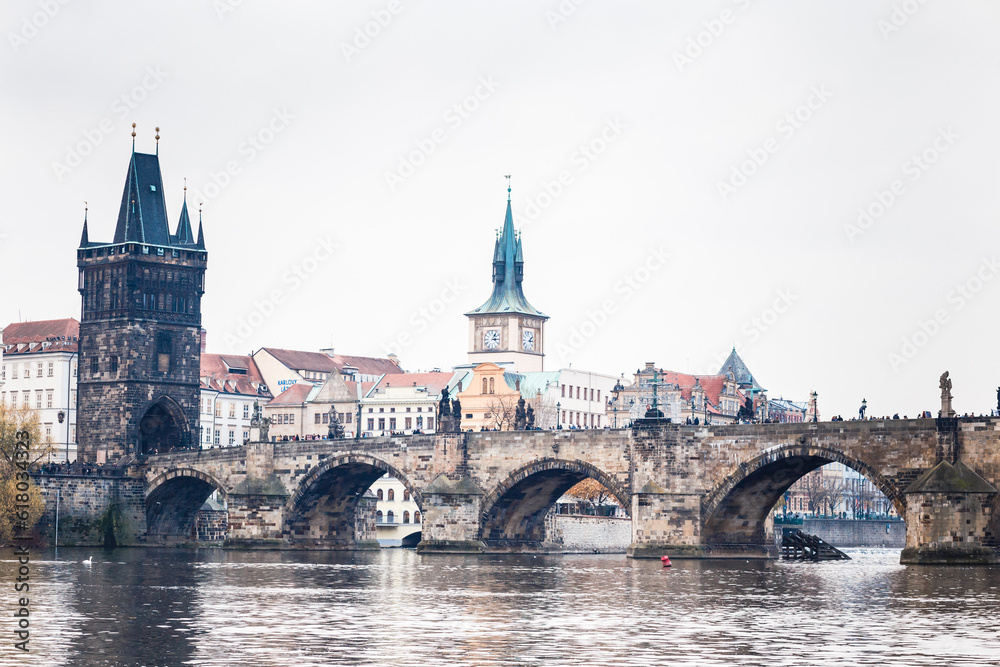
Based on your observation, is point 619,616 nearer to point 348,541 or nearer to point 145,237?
point 348,541

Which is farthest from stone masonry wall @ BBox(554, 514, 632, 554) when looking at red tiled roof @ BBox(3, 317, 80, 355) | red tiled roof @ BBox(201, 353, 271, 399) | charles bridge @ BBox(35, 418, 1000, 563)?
red tiled roof @ BBox(201, 353, 271, 399)

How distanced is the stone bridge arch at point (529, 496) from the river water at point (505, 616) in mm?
15559

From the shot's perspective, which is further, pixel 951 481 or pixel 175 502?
pixel 175 502

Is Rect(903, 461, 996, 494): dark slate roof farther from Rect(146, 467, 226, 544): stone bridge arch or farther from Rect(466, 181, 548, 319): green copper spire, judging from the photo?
Rect(466, 181, 548, 319): green copper spire

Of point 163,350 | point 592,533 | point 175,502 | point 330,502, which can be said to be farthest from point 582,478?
point 163,350

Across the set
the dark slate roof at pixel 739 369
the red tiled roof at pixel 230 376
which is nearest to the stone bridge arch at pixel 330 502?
the red tiled roof at pixel 230 376

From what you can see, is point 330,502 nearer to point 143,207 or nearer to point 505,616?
point 143,207

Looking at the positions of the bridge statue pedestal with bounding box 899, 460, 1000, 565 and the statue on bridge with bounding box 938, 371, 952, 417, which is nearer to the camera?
the bridge statue pedestal with bounding box 899, 460, 1000, 565

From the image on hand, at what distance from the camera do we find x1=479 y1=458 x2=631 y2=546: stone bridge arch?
8544 centimetres

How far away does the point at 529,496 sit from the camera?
91125 mm

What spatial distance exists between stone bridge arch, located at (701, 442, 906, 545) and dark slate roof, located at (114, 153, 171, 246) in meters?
44.7

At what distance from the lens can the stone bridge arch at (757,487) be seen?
7556 centimetres

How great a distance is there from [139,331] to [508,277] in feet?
209

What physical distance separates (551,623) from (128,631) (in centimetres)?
925
